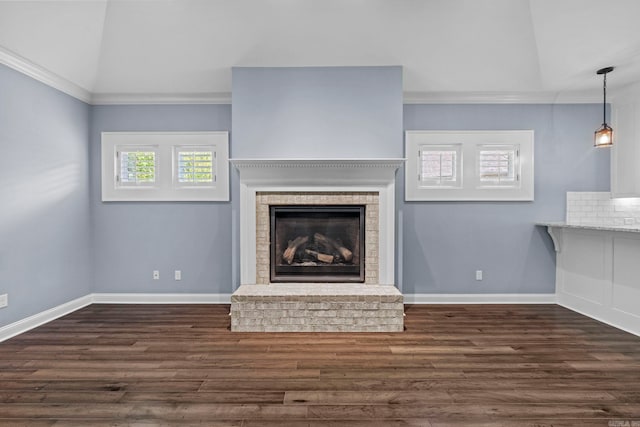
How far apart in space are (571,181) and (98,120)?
19.5 feet

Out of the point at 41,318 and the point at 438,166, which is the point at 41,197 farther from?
the point at 438,166

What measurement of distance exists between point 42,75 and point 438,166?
4430 mm

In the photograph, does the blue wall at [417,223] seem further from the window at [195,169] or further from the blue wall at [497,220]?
the window at [195,169]

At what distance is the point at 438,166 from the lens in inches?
160

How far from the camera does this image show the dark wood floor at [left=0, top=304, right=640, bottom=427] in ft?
6.26

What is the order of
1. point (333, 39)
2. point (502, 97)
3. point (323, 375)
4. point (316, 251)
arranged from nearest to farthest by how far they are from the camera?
point (323, 375) → point (333, 39) → point (316, 251) → point (502, 97)

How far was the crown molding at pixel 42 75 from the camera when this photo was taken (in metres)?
2.92

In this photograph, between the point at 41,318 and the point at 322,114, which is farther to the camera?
the point at 322,114

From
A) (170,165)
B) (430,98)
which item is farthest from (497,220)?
(170,165)

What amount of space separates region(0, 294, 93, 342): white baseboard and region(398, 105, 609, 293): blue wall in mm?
3916

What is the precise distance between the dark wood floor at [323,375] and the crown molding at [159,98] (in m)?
2.60

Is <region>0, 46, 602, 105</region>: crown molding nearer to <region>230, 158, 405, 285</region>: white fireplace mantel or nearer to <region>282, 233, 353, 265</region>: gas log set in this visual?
<region>230, 158, 405, 285</region>: white fireplace mantel

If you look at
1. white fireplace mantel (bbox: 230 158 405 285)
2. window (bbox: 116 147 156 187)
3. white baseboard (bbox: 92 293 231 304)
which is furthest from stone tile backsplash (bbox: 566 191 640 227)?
window (bbox: 116 147 156 187)

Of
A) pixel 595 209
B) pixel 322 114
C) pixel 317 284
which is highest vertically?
pixel 322 114
